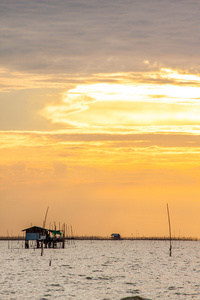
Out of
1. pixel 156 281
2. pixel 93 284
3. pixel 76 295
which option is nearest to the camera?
pixel 76 295

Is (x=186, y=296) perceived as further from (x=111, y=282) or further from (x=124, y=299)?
(x=111, y=282)

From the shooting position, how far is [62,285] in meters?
39.0

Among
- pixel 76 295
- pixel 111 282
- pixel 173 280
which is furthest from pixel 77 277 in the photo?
pixel 76 295

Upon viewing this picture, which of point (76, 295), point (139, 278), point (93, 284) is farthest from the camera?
point (139, 278)

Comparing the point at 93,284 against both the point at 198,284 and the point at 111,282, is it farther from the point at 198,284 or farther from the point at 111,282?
the point at 198,284

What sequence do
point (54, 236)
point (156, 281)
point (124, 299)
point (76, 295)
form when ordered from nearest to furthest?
1. point (124, 299)
2. point (76, 295)
3. point (156, 281)
4. point (54, 236)

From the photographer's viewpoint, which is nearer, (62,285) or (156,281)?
(62,285)

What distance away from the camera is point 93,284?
131 feet

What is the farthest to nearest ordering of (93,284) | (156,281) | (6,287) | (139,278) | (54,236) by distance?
(54,236) < (139,278) < (156,281) < (93,284) < (6,287)

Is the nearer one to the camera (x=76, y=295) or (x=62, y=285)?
(x=76, y=295)

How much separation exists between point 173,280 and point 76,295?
44.0 ft

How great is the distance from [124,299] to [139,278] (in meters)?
14.7

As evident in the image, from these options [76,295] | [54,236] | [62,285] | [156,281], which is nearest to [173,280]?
[156,281]

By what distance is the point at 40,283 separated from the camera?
4022 centimetres
